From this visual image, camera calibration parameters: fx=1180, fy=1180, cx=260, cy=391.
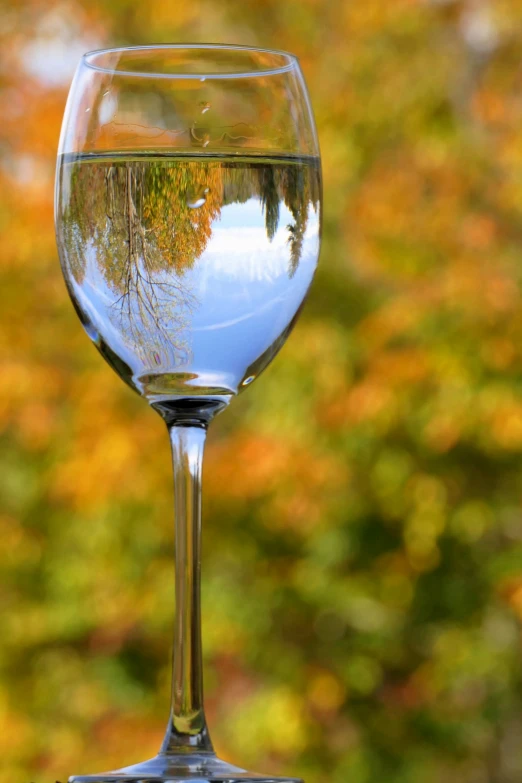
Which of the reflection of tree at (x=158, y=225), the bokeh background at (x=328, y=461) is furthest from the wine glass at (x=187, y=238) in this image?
the bokeh background at (x=328, y=461)

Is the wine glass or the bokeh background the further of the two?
the bokeh background

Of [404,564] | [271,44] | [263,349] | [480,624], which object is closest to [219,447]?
[404,564]

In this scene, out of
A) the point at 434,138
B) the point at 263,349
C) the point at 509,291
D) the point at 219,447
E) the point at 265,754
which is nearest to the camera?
the point at 263,349

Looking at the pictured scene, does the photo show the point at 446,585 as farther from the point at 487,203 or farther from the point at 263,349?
the point at 263,349

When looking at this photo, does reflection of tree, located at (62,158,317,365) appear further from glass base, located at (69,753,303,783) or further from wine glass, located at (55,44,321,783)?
glass base, located at (69,753,303,783)

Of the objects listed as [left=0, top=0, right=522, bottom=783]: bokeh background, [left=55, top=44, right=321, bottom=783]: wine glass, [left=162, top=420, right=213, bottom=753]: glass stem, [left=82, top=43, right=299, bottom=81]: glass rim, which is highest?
[left=0, top=0, right=522, bottom=783]: bokeh background

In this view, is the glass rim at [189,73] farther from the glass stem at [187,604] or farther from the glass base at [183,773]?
the glass base at [183,773]

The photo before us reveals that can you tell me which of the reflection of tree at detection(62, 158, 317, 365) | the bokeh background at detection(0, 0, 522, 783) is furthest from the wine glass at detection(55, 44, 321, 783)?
the bokeh background at detection(0, 0, 522, 783)
